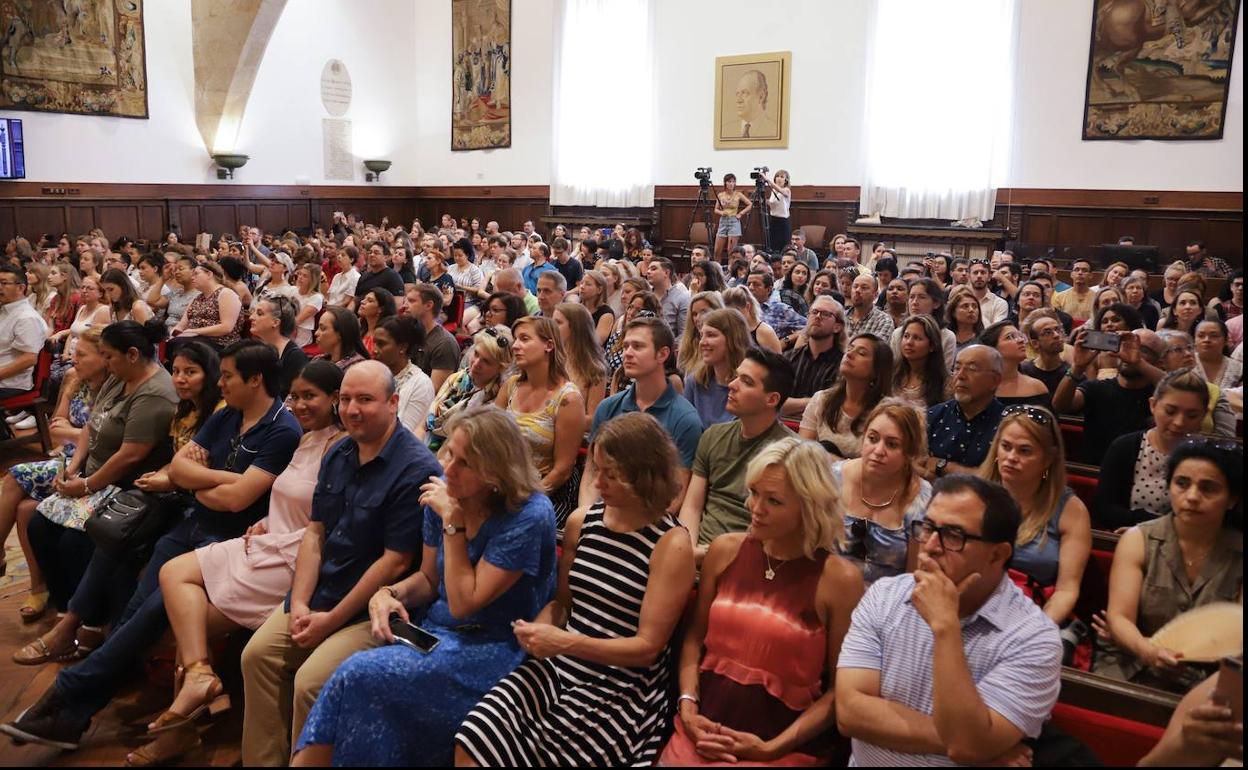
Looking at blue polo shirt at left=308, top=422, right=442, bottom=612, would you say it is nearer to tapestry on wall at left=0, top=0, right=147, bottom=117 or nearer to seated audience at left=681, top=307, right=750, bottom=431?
seated audience at left=681, top=307, right=750, bottom=431

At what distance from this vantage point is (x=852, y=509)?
2766mm

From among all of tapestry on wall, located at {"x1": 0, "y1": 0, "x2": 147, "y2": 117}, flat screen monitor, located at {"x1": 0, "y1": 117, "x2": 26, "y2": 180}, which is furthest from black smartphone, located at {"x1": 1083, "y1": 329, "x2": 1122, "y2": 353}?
tapestry on wall, located at {"x1": 0, "y1": 0, "x2": 147, "y2": 117}

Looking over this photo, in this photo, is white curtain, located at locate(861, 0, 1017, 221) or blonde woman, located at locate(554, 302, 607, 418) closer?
blonde woman, located at locate(554, 302, 607, 418)

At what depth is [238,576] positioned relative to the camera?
301 centimetres

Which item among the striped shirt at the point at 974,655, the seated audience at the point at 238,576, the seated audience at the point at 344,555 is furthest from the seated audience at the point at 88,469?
the striped shirt at the point at 974,655

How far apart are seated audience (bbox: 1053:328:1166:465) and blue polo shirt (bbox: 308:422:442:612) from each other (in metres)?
2.82

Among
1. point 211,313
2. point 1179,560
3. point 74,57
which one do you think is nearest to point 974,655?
point 1179,560

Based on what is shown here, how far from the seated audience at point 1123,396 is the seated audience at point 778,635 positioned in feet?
7.64

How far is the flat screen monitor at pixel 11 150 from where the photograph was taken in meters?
12.0

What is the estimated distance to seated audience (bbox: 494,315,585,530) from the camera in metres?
3.56

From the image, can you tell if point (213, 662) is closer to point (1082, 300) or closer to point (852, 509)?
point (852, 509)

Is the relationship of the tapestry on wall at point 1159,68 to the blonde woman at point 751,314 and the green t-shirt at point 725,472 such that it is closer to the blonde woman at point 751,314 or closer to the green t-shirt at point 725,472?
the blonde woman at point 751,314

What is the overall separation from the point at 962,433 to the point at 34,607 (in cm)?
375

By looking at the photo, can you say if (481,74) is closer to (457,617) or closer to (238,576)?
(238,576)
